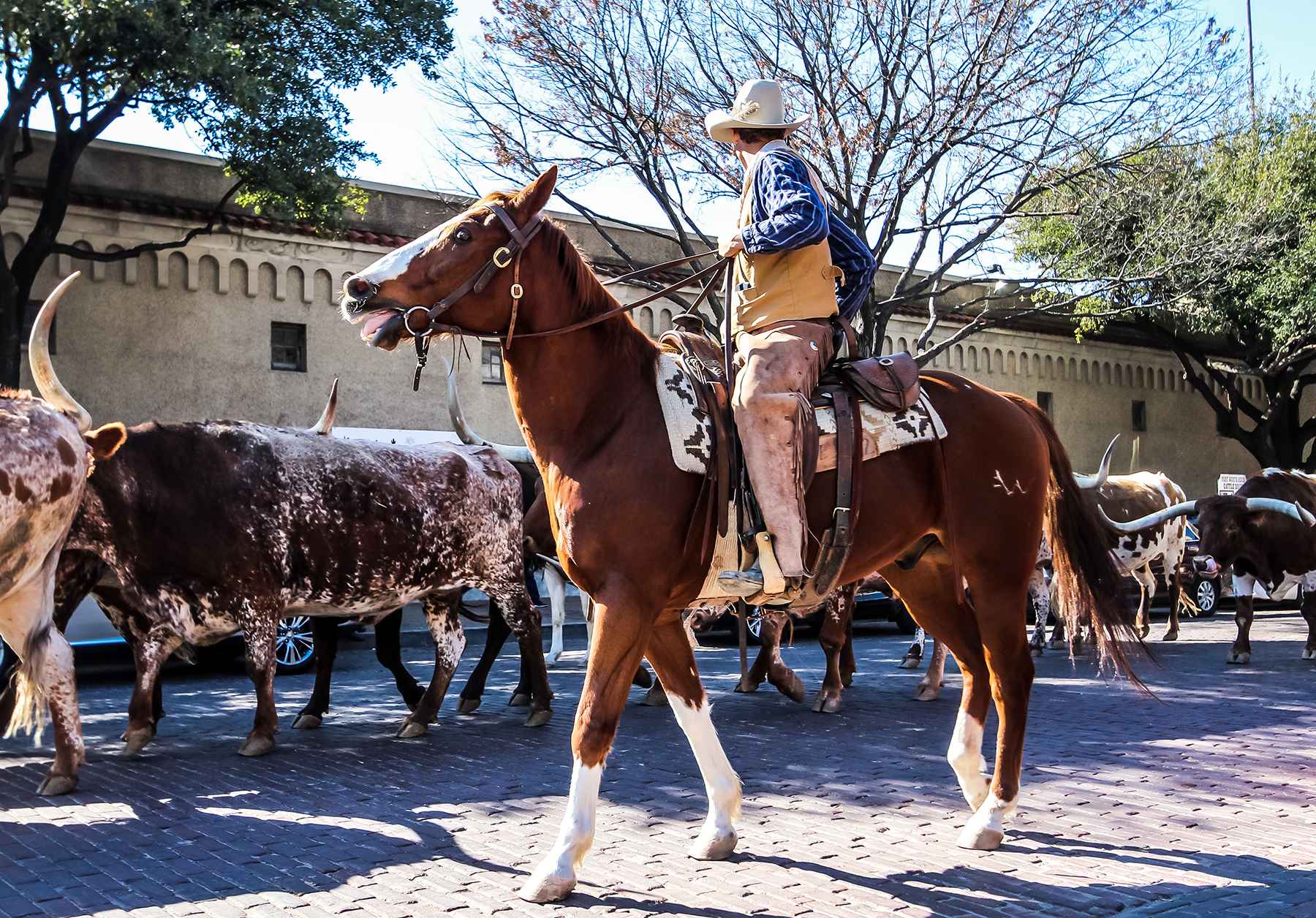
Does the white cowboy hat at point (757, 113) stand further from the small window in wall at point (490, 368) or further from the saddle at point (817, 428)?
the small window in wall at point (490, 368)

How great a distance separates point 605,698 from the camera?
4.98 m

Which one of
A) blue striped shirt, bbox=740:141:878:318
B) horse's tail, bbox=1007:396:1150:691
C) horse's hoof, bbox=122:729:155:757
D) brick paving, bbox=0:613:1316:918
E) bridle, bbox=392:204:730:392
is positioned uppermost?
blue striped shirt, bbox=740:141:878:318

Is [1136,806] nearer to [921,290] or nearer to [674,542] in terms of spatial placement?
[674,542]

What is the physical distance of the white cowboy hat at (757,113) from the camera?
5.73m

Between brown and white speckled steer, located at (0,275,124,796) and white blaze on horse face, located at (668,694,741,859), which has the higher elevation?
brown and white speckled steer, located at (0,275,124,796)

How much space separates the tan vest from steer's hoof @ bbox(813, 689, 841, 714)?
5.00 metres

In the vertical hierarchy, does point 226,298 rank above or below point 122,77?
below

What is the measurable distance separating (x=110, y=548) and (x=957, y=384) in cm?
560

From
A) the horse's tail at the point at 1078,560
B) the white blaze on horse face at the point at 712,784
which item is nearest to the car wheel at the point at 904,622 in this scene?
the horse's tail at the point at 1078,560

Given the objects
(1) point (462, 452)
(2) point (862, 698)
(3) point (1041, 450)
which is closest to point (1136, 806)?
(3) point (1041, 450)

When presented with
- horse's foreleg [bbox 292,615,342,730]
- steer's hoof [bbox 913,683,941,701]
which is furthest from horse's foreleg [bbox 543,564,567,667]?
steer's hoof [bbox 913,683,941,701]

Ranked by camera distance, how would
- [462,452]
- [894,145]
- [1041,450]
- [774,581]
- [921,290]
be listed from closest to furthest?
[774,581] → [1041,450] → [462,452] → [894,145] → [921,290]

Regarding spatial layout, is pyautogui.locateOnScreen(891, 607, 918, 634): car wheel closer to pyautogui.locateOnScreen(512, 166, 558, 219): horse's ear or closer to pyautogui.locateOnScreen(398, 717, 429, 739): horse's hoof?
pyautogui.locateOnScreen(398, 717, 429, 739): horse's hoof

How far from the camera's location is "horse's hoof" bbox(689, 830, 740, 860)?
18.0 feet
